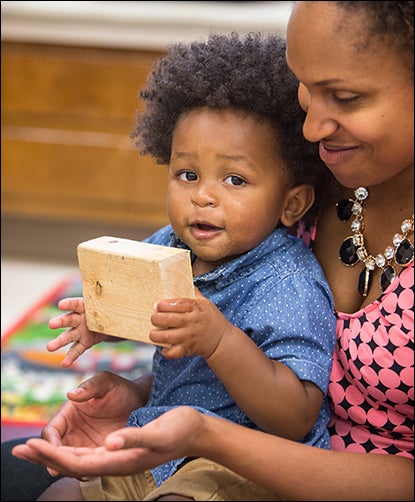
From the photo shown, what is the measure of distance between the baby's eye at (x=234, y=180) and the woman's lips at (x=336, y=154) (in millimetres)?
190

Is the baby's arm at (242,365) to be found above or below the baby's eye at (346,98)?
below

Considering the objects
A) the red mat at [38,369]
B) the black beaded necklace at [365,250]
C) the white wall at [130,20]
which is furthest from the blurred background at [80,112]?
the black beaded necklace at [365,250]

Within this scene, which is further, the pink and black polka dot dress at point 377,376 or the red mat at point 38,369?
the red mat at point 38,369

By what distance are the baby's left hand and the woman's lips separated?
224 millimetres

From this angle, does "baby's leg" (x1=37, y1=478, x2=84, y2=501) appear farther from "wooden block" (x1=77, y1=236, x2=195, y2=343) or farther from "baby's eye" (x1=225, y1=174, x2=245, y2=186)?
"baby's eye" (x1=225, y1=174, x2=245, y2=186)

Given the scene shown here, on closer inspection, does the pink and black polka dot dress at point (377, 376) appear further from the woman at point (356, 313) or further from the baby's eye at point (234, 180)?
the baby's eye at point (234, 180)

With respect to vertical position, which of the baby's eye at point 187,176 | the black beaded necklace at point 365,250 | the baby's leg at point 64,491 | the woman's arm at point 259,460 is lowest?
the baby's leg at point 64,491

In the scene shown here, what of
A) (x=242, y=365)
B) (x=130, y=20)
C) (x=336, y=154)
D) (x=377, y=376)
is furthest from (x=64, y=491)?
(x=130, y=20)

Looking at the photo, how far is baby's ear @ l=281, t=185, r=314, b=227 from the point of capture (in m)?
1.43

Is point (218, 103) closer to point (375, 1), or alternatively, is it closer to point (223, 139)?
point (223, 139)

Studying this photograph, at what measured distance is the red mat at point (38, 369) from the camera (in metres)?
2.52

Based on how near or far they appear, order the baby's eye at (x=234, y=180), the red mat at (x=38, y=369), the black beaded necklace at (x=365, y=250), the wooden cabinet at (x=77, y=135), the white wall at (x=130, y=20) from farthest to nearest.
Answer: the wooden cabinet at (x=77, y=135), the white wall at (x=130, y=20), the red mat at (x=38, y=369), the baby's eye at (x=234, y=180), the black beaded necklace at (x=365, y=250)

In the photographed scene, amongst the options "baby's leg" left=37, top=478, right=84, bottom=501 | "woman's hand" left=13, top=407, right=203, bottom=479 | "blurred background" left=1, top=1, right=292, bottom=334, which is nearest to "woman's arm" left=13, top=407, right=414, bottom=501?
"woman's hand" left=13, top=407, right=203, bottom=479

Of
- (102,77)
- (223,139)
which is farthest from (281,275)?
(102,77)
